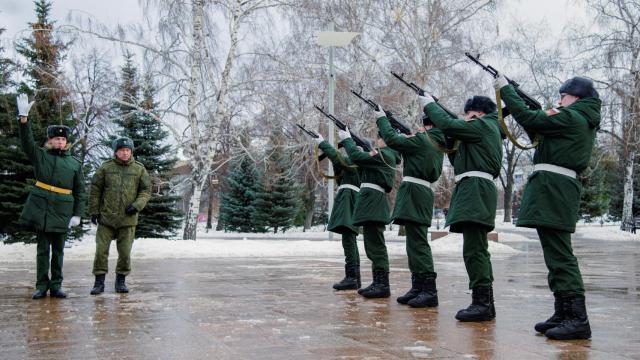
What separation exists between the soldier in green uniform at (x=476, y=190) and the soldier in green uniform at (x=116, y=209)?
3.80m

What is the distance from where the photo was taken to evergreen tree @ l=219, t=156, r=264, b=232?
36250 mm

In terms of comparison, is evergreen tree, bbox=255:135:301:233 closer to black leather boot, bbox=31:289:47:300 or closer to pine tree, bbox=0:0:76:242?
pine tree, bbox=0:0:76:242

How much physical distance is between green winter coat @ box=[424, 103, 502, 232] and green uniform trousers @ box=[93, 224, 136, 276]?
12.9 ft

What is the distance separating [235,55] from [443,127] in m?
14.7

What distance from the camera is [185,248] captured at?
15367 mm

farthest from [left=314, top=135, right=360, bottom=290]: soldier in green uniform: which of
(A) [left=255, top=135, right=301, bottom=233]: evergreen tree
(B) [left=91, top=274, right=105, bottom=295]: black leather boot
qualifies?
(A) [left=255, top=135, right=301, bottom=233]: evergreen tree

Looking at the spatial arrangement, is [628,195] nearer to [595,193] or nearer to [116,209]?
[595,193]

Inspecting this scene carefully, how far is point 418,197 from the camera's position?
657cm

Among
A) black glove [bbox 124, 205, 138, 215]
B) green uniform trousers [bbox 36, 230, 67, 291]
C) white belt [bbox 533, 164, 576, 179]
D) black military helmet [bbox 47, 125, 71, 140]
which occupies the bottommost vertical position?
green uniform trousers [bbox 36, 230, 67, 291]

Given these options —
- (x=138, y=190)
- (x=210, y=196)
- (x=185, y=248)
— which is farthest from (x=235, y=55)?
(x=210, y=196)

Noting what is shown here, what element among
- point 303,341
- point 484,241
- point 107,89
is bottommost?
point 303,341

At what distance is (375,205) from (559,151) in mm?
2768

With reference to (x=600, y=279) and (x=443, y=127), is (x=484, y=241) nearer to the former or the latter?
(x=443, y=127)

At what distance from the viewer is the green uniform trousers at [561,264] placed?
478 cm
